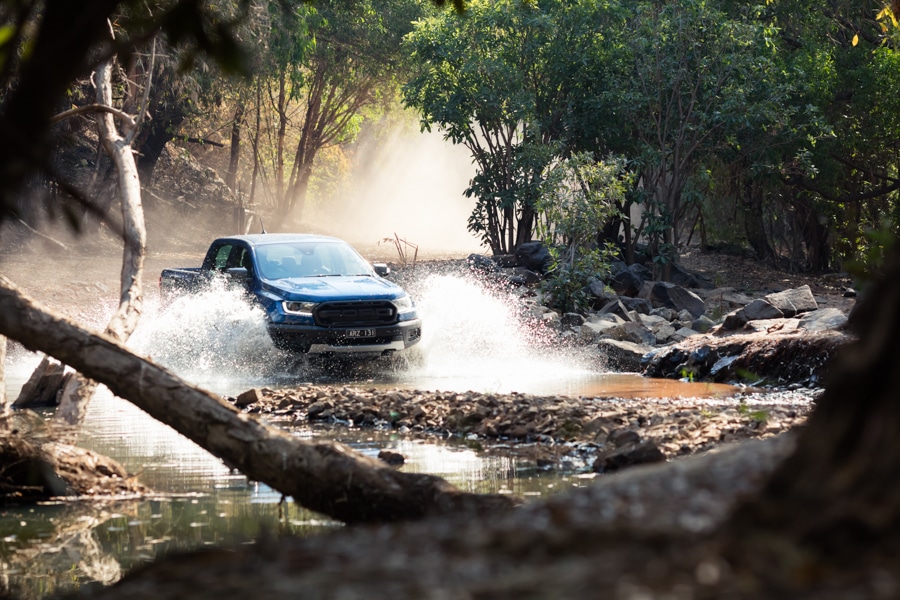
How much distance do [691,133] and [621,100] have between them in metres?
1.91

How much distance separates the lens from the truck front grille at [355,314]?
48.1ft

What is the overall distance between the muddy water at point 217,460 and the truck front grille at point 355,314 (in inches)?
31.4

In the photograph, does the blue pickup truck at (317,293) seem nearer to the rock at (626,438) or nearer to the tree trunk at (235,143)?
the rock at (626,438)

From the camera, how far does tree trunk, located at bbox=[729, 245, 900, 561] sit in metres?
2.45

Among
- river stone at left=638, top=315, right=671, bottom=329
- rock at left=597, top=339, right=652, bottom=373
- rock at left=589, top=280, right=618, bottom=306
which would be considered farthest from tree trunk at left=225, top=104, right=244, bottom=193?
rock at left=597, top=339, right=652, bottom=373

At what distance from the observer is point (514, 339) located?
19.1m

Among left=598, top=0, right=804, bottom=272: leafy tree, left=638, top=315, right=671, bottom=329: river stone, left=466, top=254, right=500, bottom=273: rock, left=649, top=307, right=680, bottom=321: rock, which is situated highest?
left=598, top=0, right=804, bottom=272: leafy tree

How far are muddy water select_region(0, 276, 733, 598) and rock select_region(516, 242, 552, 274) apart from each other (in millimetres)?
3009

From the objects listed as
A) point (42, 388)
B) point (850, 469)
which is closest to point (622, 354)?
point (42, 388)

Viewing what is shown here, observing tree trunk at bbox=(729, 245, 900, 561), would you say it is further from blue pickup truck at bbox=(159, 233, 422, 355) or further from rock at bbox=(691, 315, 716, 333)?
rock at bbox=(691, 315, 716, 333)

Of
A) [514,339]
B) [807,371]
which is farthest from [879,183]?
[807,371]

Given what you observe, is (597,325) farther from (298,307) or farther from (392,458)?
(392,458)

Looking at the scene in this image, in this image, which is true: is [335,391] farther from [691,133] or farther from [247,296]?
[691,133]

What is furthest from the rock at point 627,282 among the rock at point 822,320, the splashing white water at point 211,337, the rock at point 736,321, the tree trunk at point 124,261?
the tree trunk at point 124,261
